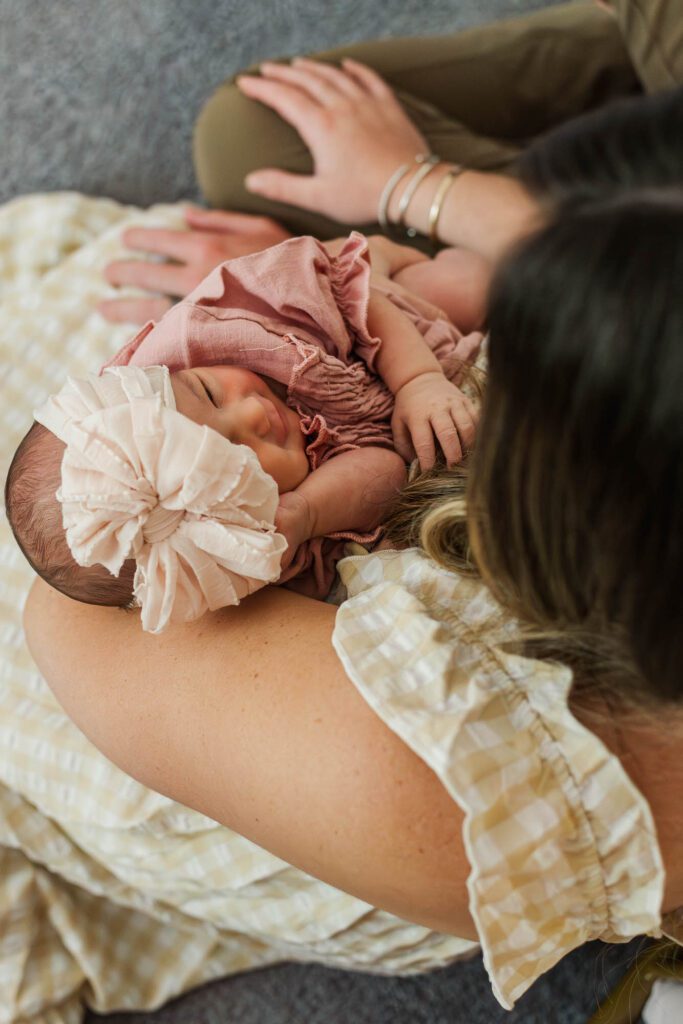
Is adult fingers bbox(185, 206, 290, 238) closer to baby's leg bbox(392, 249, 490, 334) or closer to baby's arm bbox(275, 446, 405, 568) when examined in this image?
baby's leg bbox(392, 249, 490, 334)

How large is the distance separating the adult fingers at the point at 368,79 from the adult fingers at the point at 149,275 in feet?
1.25

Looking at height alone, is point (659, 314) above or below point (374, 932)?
above

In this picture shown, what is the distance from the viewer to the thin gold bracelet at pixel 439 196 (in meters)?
1.19

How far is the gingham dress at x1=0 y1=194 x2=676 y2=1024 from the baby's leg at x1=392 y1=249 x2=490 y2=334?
0.43 m

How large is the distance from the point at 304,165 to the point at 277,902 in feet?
3.21

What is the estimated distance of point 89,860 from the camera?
116cm

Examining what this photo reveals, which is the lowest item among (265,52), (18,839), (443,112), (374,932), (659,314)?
(374,932)

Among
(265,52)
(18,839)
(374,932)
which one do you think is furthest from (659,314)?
(265,52)

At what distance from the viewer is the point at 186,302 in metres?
0.88

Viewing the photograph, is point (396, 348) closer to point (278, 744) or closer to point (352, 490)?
point (352, 490)

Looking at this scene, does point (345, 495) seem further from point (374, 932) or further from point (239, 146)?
point (239, 146)

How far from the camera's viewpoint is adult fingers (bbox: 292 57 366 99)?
1.31 meters

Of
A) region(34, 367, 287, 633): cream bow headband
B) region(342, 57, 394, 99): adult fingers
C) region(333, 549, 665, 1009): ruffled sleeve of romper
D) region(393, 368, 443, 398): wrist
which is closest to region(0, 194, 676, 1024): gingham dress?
region(333, 549, 665, 1009): ruffled sleeve of romper

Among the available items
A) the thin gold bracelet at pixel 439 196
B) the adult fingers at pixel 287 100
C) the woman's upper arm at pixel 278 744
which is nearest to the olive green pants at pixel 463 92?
the adult fingers at pixel 287 100
